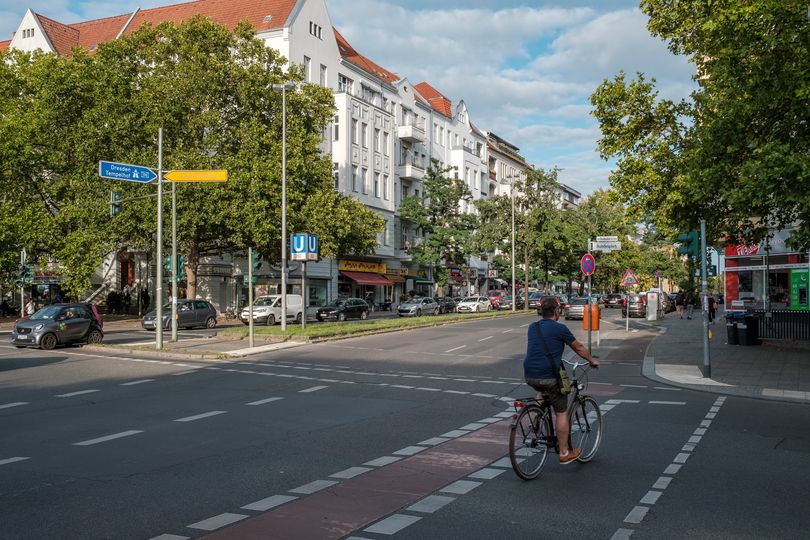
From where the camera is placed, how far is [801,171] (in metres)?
16.0

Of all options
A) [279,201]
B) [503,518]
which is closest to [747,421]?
[503,518]

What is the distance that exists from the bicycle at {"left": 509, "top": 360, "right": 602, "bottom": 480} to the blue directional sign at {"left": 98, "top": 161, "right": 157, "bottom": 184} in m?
16.7

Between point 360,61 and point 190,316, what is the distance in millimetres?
32861

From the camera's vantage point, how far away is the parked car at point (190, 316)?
1421 inches

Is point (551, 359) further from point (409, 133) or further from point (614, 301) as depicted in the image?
point (614, 301)

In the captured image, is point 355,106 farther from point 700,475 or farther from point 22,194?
point 700,475

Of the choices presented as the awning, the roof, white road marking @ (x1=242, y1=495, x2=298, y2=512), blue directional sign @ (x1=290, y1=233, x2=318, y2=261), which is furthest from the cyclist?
the awning

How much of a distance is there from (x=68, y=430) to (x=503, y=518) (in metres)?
6.59

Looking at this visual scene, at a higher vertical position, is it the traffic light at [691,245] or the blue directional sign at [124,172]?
the blue directional sign at [124,172]

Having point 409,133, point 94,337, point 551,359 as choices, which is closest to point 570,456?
point 551,359

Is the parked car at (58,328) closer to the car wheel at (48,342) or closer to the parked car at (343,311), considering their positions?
the car wheel at (48,342)

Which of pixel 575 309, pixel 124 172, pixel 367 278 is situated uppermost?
pixel 124 172

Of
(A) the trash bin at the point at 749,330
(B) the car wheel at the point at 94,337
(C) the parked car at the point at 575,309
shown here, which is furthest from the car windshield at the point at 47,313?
(C) the parked car at the point at 575,309

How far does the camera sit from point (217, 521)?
578 cm
